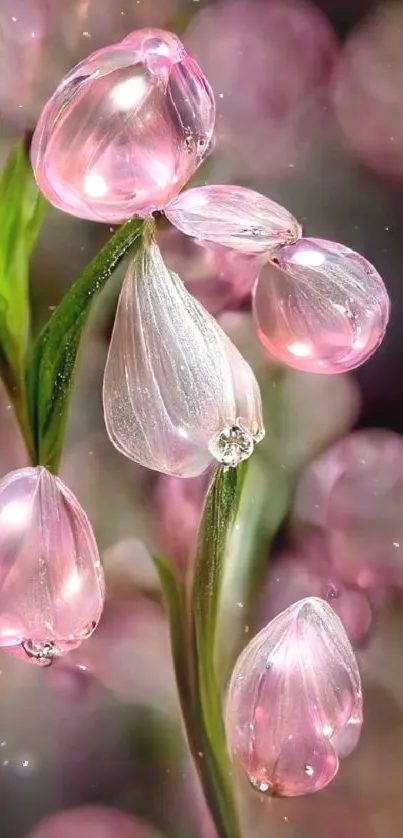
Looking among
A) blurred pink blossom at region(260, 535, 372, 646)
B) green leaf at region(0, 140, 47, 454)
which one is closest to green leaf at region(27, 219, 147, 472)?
green leaf at region(0, 140, 47, 454)

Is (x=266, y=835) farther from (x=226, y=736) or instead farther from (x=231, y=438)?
(x=231, y=438)

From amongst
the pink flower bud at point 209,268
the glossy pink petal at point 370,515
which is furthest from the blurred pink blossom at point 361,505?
the pink flower bud at point 209,268

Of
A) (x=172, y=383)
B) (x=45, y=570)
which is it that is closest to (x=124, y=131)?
(x=172, y=383)

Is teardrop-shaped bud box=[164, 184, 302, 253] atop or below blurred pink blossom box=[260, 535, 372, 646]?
atop

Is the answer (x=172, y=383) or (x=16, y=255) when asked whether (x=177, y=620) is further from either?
(x=16, y=255)

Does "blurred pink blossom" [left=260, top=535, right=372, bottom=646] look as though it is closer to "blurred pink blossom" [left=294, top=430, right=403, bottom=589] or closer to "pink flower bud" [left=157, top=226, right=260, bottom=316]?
"blurred pink blossom" [left=294, top=430, right=403, bottom=589]

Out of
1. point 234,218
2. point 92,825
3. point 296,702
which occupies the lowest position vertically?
point 92,825
